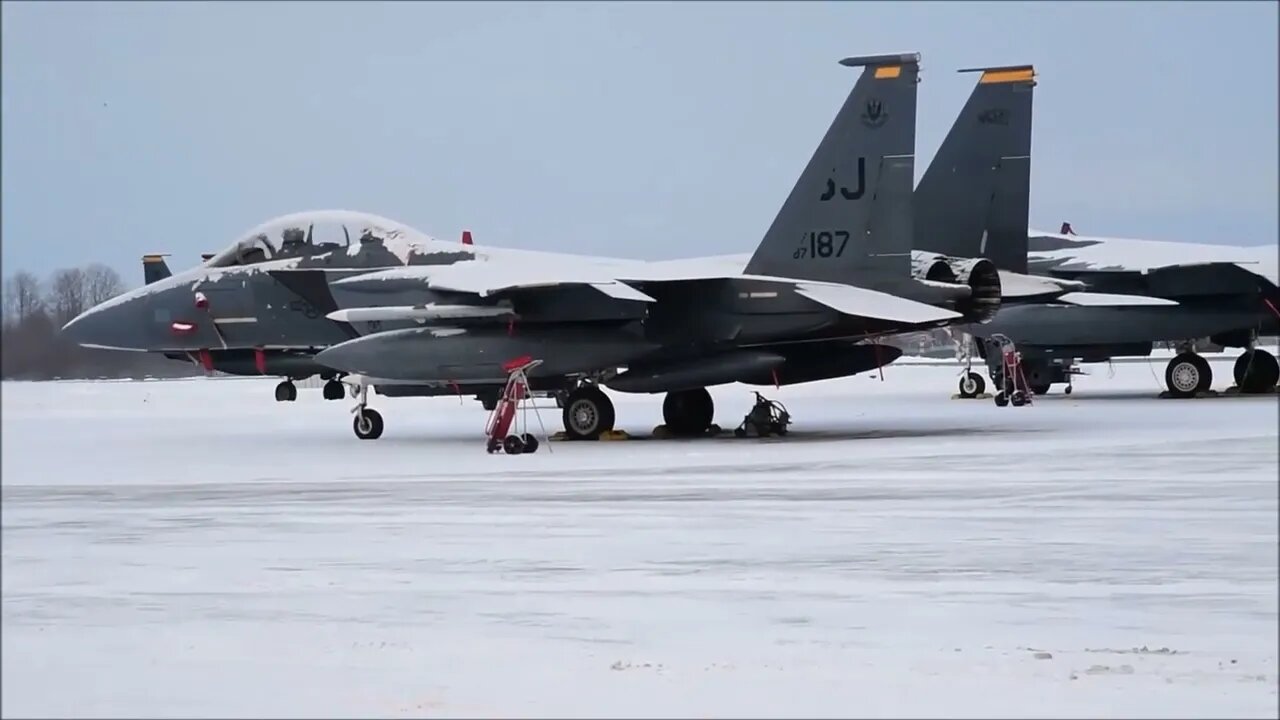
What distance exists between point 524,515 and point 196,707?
605 cm

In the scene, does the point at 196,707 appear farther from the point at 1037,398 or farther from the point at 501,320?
the point at 1037,398

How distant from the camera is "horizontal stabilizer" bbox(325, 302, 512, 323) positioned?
1961cm

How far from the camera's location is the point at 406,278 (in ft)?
67.0

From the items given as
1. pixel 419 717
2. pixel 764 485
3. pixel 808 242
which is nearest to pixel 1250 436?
pixel 808 242

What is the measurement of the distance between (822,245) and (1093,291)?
11.7m

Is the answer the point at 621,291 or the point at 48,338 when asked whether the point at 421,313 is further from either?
the point at 48,338

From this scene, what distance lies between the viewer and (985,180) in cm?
2467

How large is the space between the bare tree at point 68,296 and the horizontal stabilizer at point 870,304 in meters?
11.5

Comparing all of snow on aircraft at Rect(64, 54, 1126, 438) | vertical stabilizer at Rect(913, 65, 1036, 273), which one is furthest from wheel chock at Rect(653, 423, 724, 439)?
vertical stabilizer at Rect(913, 65, 1036, 273)

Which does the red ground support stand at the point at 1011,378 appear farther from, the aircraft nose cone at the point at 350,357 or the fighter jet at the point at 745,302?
the aircraft nose cone at the point at 350,357

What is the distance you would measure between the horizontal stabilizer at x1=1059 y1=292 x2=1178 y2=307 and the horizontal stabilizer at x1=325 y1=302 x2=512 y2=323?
12565 mm

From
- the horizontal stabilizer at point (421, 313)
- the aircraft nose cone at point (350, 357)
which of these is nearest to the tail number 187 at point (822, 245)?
the horizontal stabilizer at point (421, 313)

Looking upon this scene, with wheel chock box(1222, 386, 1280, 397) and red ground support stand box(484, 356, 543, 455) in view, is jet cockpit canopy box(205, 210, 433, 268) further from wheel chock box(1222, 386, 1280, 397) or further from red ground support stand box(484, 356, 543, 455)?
wheel chock box(1222, 386, 1280, 397)

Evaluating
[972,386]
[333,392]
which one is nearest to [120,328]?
[333,392]
